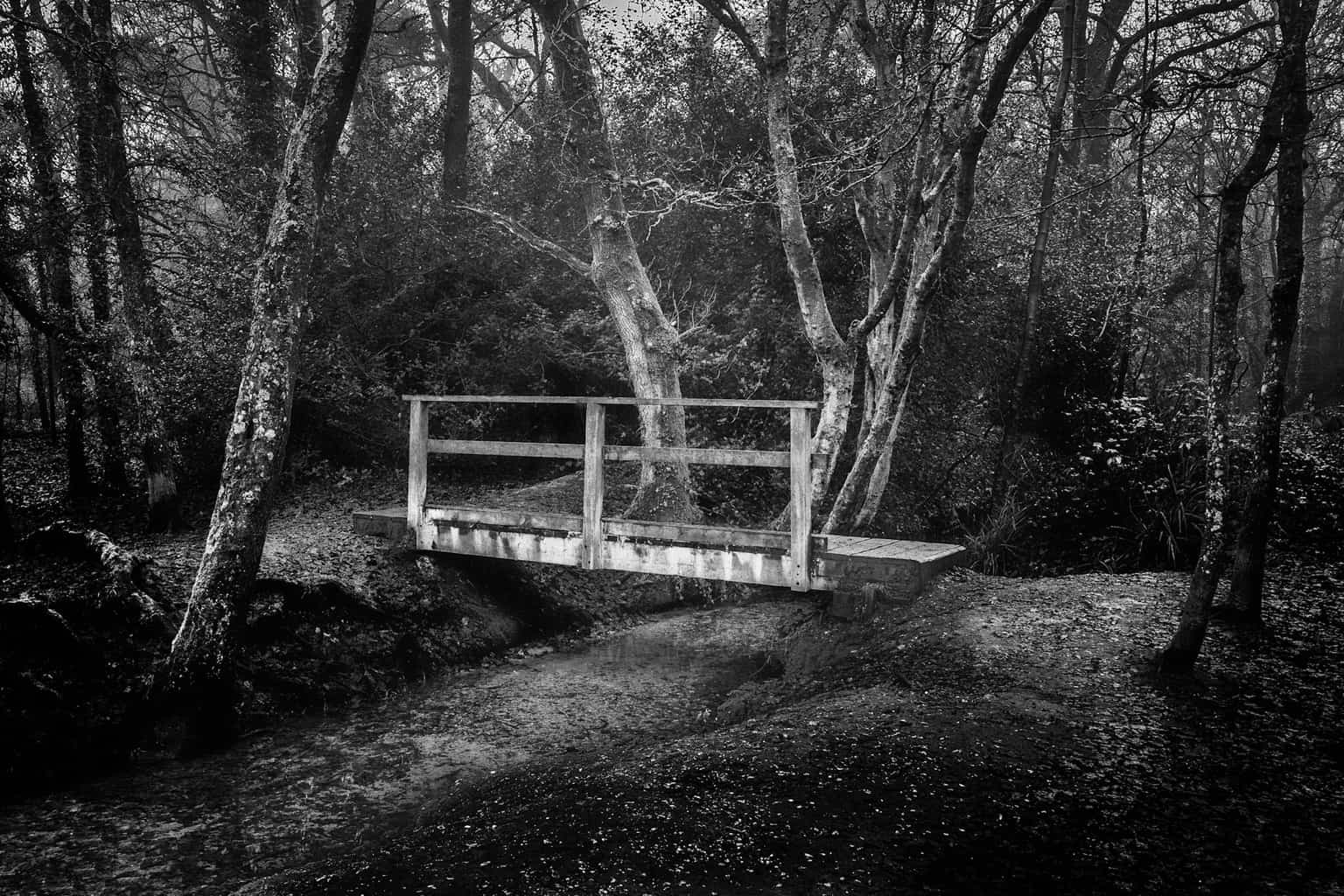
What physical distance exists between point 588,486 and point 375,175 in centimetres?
704

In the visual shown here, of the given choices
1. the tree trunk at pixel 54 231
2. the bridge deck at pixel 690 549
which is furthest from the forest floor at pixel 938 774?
the tree trunk at pixel 54 231

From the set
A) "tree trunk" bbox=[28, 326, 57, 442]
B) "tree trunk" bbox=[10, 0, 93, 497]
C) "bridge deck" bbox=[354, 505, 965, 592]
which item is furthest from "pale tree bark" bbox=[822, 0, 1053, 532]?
"tree trunk" bbox=[28, 326, 57, 442]

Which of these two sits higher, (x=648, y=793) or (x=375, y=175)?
(x=375, y=175)

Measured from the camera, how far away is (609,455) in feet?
26.2

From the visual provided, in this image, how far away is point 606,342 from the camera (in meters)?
13.3

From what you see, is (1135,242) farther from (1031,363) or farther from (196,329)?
(196,329)

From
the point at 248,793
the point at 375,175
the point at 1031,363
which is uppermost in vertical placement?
the point at 375,175

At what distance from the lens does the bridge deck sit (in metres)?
7.25

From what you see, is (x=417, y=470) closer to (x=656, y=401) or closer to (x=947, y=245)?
(x=656, y=401)

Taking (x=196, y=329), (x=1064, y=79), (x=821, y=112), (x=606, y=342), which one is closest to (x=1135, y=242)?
(x=1064, y=79)

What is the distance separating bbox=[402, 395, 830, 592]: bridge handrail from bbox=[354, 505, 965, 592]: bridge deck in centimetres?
10

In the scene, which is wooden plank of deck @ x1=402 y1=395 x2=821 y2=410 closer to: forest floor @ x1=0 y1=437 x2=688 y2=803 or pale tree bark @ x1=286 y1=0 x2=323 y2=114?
forest floor @ x1=0 y1=437 x2=688 y2=803

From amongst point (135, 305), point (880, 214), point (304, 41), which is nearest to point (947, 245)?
point (880, 214)

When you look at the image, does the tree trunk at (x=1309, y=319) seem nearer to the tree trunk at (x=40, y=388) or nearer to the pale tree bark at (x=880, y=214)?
the pale tree bark at (x=880, y=214)
